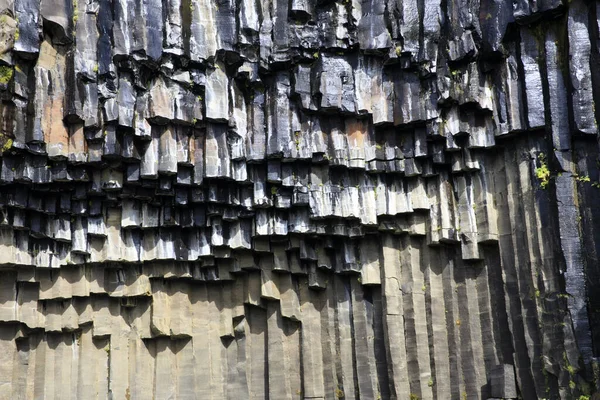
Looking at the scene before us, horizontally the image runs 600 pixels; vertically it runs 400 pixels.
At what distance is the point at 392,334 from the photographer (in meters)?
14.0

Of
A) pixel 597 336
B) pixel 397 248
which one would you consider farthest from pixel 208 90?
pixel 597 336

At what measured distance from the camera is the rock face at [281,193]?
43.8ft

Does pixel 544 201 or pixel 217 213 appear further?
pixel 217 213

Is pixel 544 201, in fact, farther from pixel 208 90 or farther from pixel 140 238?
pixel 140 238

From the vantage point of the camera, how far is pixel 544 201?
12844 millimetres

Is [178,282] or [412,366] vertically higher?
[178,282]

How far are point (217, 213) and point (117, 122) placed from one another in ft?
7.05

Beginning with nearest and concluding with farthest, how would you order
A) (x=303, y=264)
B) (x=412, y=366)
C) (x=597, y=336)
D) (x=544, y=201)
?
(x=597, y=336)
(x=544, y=201)
(x=412, y=366)
(x=303, y=264)

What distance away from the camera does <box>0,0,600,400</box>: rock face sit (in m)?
13.4

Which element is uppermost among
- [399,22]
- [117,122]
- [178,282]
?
[399,22]

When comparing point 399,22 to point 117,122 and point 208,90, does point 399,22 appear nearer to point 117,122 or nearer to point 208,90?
point 208,90

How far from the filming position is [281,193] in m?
14.3

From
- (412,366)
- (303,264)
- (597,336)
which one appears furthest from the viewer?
(303,264)

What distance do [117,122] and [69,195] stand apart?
1.51m
